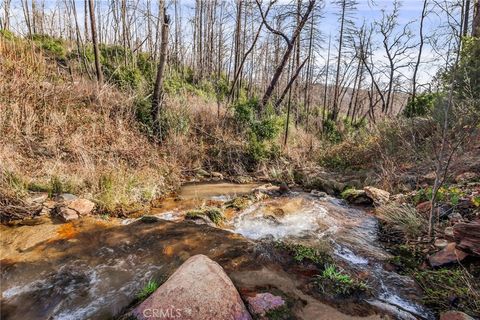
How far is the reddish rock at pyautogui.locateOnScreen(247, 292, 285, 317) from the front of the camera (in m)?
2.30

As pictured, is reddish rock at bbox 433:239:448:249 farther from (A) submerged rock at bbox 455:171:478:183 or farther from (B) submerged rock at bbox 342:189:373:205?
(B) submerged rock at bbox 342:189:373:205

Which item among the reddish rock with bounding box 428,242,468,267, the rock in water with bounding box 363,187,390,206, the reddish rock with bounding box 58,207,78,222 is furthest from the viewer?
the rock in water with bounding box 363,187,390,206

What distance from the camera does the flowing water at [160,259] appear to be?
8.45 feet

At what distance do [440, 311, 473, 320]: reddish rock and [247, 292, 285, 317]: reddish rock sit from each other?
126 cm

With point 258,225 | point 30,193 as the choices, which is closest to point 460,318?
point 258,225

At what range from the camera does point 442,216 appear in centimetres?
405

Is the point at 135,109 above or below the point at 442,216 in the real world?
above

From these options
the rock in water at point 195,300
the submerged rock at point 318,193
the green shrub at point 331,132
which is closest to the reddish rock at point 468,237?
the rock in water at point 195,300

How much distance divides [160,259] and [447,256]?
3.16 m

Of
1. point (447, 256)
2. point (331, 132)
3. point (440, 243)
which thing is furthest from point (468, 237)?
point (331, 132)

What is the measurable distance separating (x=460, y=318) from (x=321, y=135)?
10.4 meters

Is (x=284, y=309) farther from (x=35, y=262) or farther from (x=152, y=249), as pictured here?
(x=35, y=262)

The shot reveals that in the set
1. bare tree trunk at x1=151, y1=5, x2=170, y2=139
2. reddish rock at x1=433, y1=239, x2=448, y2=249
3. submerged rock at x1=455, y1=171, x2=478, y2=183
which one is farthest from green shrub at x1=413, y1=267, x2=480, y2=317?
bare tree trunk at x1=151, y1=5, x2=170, y2=139

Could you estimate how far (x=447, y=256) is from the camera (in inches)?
122
